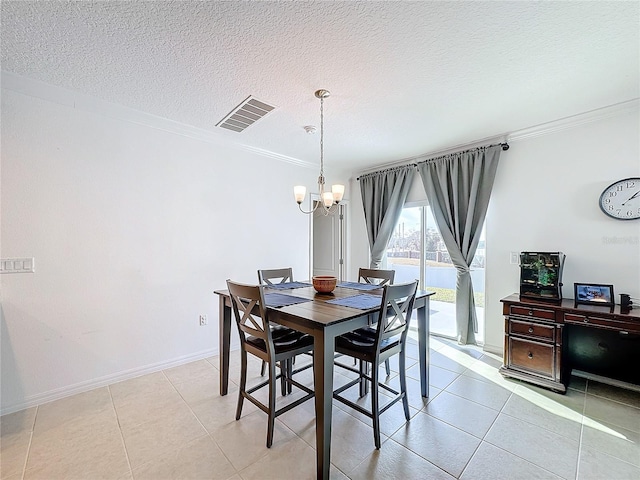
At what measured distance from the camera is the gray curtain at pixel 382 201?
4258 millimetres

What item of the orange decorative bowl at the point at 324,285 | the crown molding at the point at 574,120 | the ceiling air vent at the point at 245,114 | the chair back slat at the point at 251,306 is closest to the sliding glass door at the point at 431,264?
the crown molding at the point at 574,120

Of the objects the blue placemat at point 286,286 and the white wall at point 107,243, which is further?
the blue placemat at point 286,286

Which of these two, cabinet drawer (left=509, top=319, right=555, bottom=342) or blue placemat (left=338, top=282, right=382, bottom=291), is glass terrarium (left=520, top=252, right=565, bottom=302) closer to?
cabinet drawer (left=509, top=319, right=555, bottom=342)

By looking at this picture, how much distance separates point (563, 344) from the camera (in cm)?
252

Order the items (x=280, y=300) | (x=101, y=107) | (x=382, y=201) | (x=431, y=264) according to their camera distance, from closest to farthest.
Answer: (x=280, y=300)
(x=101, y=107)
(x=431, y=264)
(x=382, y=201)

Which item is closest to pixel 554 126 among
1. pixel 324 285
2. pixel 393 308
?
pixel 393 308

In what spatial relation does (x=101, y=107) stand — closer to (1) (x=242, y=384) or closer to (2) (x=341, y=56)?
(2) (x=341, y=56)

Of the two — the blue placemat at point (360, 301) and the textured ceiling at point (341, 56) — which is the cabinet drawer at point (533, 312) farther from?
the textured ceiling at point (341, 56)

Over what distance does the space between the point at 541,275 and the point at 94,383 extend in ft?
14.6

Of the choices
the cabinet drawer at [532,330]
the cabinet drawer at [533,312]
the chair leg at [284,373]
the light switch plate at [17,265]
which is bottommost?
the chair leg at [284,373]

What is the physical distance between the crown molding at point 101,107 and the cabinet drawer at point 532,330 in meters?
3.67

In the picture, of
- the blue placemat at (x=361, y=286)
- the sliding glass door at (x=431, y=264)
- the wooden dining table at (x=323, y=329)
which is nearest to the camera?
the wooden dining table at (x=323, y=329)

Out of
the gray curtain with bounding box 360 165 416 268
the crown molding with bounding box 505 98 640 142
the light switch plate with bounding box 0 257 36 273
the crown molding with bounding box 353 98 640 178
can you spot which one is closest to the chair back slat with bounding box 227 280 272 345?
the light switch plate with bounding box 0 257 36 273

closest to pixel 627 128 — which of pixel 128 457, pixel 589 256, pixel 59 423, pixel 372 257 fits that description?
pixel 589 256
